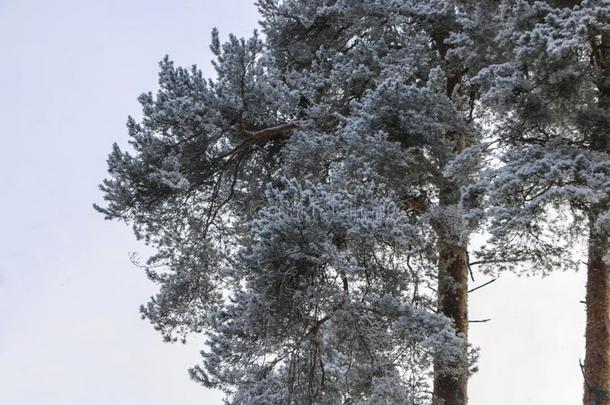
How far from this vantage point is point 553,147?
4504mm

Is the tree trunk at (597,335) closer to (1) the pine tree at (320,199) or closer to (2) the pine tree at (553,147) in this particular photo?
(2) the pine tree at (553,147)

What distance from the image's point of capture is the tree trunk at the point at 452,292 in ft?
19.5

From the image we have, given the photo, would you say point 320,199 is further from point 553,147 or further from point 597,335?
point 597,335

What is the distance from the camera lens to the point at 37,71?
531 inches

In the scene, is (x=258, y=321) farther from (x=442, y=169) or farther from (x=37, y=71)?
(x=37, y=71)

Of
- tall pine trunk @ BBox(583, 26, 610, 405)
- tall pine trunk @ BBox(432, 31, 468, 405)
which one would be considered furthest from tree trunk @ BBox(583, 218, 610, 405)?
tall pine trunk @ BBox(432, 31, 468, 405)

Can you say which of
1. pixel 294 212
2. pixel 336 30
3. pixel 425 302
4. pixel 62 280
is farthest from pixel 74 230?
pixel 294 212

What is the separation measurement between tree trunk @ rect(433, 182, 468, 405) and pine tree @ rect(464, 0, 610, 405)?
3.12 ft

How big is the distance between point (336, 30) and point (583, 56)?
3.38m

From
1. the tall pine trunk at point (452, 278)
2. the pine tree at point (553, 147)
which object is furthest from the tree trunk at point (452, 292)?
the pine tree at point (553, 147)

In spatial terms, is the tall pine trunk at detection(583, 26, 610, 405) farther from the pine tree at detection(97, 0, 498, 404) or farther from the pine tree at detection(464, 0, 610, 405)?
the pine tree at detection(97, 0, 498, 404)

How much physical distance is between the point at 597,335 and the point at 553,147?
1.83 meters

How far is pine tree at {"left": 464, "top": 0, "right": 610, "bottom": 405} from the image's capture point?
4.04 metres

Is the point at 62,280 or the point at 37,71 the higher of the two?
the point at 37,71
